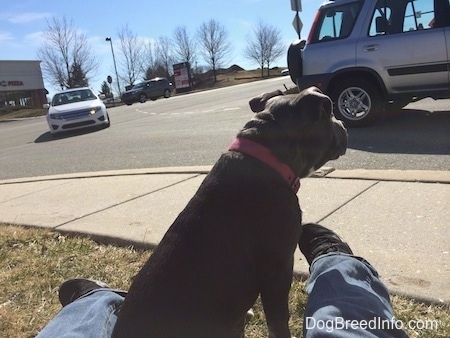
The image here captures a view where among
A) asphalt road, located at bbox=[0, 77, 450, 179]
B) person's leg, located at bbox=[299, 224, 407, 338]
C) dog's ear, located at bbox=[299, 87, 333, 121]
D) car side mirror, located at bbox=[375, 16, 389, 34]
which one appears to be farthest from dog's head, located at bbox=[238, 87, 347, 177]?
car side mirror, located at bbox=[375, 16, 389, 34]

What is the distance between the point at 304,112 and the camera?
7.48 feet

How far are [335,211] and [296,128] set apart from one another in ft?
5.16

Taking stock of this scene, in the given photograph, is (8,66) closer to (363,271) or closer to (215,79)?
(215,79)

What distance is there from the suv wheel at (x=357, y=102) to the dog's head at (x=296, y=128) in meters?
4.96

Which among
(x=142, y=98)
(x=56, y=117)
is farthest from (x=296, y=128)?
(x=142, y=98)

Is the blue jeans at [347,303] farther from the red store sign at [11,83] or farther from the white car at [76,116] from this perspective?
the red store sign at [11,83]

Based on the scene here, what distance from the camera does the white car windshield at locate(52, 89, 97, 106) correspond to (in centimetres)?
1436

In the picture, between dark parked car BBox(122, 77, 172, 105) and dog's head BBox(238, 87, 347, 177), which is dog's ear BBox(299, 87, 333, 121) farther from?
dark parked car BBox(122, 77, 172, 105)

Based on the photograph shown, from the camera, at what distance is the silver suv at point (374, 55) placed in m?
6.52

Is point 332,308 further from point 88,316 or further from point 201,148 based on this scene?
point 201,148

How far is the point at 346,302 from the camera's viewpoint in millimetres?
1799

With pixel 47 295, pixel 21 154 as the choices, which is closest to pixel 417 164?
pixel 47 295

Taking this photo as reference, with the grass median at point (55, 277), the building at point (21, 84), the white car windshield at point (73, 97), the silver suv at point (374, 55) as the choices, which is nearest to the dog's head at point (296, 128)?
the grass median at point (55, 277)

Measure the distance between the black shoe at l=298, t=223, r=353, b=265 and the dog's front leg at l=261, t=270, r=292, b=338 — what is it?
47 cm
